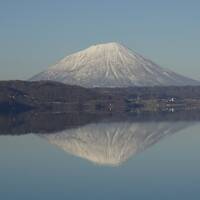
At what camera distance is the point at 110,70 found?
143750mm

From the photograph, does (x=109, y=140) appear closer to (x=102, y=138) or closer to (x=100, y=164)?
(x=102, y=138)

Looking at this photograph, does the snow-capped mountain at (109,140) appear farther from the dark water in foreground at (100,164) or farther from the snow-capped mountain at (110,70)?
the snow-capped mountain at (110,70)

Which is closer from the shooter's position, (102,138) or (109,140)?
(109,140)

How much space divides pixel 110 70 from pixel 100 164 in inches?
5026

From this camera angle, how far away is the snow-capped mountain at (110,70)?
444 feet

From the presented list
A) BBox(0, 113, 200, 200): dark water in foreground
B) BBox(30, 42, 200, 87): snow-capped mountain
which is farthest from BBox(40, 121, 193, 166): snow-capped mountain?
BBox(30, 42, 200, 87): snow-capped mountain

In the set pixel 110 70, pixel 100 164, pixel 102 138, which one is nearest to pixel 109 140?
pixel 102 138

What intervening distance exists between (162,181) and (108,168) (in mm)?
2955

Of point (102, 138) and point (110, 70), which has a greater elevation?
point (110, 70)

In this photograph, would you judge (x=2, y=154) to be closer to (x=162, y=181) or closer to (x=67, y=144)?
(x=67, y=144)

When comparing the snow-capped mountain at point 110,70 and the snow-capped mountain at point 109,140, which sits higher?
the snow-capped mountain at point 110,70

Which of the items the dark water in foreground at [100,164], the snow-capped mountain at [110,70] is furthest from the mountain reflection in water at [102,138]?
the snow-capped mountain at [110,70]

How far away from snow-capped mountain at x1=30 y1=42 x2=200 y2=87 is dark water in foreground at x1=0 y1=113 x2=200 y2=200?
10740 cm

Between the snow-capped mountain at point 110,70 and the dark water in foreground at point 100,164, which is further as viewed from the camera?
A: the snow-capped mountain at point 110,70
